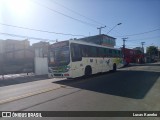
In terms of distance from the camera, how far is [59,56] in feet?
48.6

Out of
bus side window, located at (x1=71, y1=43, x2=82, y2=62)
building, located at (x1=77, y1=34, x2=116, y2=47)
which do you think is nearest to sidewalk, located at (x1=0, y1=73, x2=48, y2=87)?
bus side window, located at (x1=71, y1=43, x2=82, y2=62)

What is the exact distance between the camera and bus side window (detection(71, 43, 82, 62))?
1459 centimetres

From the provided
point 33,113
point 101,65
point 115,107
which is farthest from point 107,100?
point 101,65

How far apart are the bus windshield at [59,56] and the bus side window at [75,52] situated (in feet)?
1.46

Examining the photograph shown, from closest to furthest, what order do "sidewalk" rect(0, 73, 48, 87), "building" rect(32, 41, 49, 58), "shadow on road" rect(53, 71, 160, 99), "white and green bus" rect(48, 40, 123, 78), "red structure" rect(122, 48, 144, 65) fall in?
"shadow on road" rect(53, 71, 160, 99) → "white and green bus" rect(48, 40, 123, 78) → "building" rect(32, 41, 49, 58) → "sidewalk" rect(0, 73, 48, 87) → "red structure" rect(122, 48, 144, 65)

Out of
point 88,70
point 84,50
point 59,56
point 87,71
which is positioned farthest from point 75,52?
point 88,70

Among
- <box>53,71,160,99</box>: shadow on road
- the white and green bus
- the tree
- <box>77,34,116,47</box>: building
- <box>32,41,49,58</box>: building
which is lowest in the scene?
<box>53,71,160,99</box>: shadow on road

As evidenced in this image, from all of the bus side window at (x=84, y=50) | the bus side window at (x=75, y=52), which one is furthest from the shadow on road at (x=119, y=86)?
the bus side window at (x=84, y=50)

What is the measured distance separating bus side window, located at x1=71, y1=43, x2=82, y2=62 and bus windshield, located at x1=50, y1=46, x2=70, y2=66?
444mm

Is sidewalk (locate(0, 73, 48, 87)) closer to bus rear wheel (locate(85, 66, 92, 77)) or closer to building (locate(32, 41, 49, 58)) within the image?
building (locate(32, 41, 49, 58))

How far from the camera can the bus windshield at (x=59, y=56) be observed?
14.4 metres

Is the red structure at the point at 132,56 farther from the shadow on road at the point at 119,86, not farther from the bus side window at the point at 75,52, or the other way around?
the shadow on road at the point at 119,86

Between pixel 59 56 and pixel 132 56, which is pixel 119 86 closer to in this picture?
pixel 59 56

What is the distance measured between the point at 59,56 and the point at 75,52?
4.32 feet
